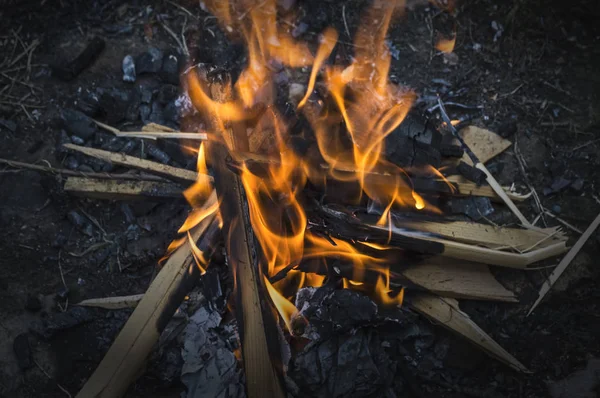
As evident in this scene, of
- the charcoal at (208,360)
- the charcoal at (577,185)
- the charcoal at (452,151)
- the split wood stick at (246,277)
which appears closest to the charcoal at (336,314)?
the split wood stick at (246,277)

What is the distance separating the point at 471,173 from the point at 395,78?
1.11m

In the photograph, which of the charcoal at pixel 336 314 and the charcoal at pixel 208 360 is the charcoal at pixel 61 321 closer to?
the charcoal at pixel 208 360

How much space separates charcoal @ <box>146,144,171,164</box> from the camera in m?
3.36

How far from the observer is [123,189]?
3.18 meters

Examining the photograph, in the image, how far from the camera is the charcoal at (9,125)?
3629 mm

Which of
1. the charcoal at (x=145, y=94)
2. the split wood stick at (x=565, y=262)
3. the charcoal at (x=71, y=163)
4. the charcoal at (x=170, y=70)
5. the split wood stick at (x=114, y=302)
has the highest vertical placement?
the charcoal at (x=170, y=70)

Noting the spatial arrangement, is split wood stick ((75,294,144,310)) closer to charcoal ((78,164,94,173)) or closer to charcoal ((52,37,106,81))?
charcoal ((78,164,94,173))

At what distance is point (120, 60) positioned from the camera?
4000 millimetres

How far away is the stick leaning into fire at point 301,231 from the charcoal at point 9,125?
47.5 inches

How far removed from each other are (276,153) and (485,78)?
2.01m

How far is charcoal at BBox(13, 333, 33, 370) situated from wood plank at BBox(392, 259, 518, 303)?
2118 mm

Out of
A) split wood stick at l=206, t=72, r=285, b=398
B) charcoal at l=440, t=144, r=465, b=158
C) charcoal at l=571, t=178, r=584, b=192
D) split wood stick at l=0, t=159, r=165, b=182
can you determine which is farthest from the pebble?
split wood stick at l=0, t=159, r=165, b=182

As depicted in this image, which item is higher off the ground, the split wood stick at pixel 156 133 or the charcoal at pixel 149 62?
the charcoal at pixel 149 62

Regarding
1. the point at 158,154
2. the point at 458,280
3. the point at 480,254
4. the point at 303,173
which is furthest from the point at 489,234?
the point at 158,154
